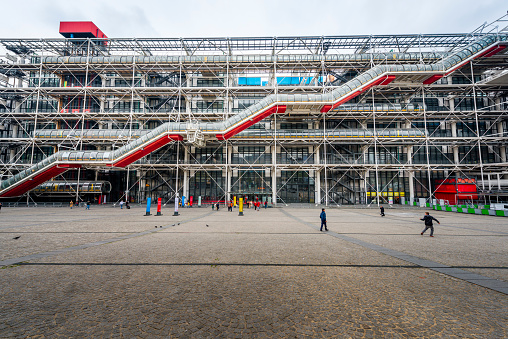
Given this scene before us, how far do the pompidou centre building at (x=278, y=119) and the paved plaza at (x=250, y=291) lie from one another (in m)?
18.5

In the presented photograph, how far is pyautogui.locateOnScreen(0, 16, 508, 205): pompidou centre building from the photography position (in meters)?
25.0

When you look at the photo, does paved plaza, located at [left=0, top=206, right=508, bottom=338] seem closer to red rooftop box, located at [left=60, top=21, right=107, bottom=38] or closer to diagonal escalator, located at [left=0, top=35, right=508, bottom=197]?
diagonal escalator, located at [left=0, top=35, right=508, bottom=197]

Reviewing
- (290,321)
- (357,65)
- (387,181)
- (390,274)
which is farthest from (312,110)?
(290,321)

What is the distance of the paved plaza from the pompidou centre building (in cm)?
1853

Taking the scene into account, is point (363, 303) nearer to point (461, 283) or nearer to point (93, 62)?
point (461, 283)

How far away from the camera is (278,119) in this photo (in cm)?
2919

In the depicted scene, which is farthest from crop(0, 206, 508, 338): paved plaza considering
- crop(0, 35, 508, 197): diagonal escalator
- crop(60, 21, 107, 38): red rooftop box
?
crop(60, 21, 107, 38): red rooftop box

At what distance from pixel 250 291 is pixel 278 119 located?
26967mm

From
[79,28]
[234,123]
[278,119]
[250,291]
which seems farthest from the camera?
[79,28]

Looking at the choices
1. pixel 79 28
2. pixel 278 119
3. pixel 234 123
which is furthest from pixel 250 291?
pixel 79 28

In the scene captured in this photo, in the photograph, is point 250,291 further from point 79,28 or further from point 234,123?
point 79,28

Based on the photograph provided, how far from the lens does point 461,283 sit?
4.14 meters

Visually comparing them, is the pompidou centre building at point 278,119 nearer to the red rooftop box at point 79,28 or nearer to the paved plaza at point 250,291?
the red rooftop box at point 79,28

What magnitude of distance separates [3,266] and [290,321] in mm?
6021
